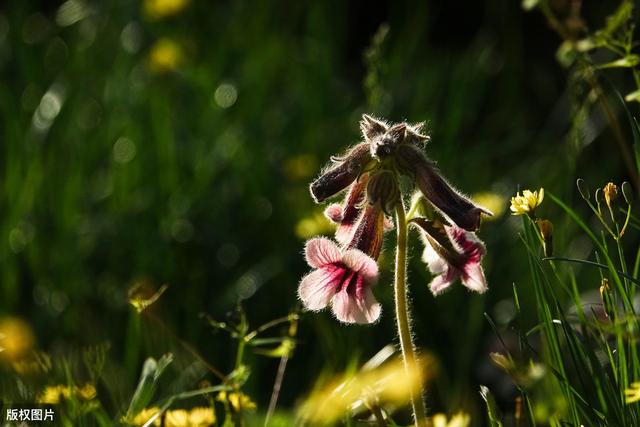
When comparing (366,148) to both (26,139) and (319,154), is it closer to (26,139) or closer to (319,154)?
(319,154)

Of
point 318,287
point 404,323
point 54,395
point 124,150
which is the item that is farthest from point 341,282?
point 124,150

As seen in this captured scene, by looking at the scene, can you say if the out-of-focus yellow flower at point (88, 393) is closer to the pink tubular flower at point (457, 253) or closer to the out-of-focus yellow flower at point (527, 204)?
the pink tubular flower at point (457, 253)

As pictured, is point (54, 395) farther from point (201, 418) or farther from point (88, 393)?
point (201, 418)

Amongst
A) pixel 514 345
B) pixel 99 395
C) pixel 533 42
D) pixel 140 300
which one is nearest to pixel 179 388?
pixel 140 300

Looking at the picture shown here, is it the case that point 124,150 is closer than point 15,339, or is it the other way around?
point 15,339

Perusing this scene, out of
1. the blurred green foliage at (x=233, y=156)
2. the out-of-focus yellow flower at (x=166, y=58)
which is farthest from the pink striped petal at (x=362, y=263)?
the out-of-focus yellow flower at (x=166, y=58)

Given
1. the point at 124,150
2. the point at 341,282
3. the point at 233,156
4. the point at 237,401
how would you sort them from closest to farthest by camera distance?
the point at 341,282 < the point at 237,401 < the point at 233,156 < the point at 124,150

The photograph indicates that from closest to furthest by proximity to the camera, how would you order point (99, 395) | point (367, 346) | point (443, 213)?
point (443, 213) < point (99, 395) < point (367, 346)
